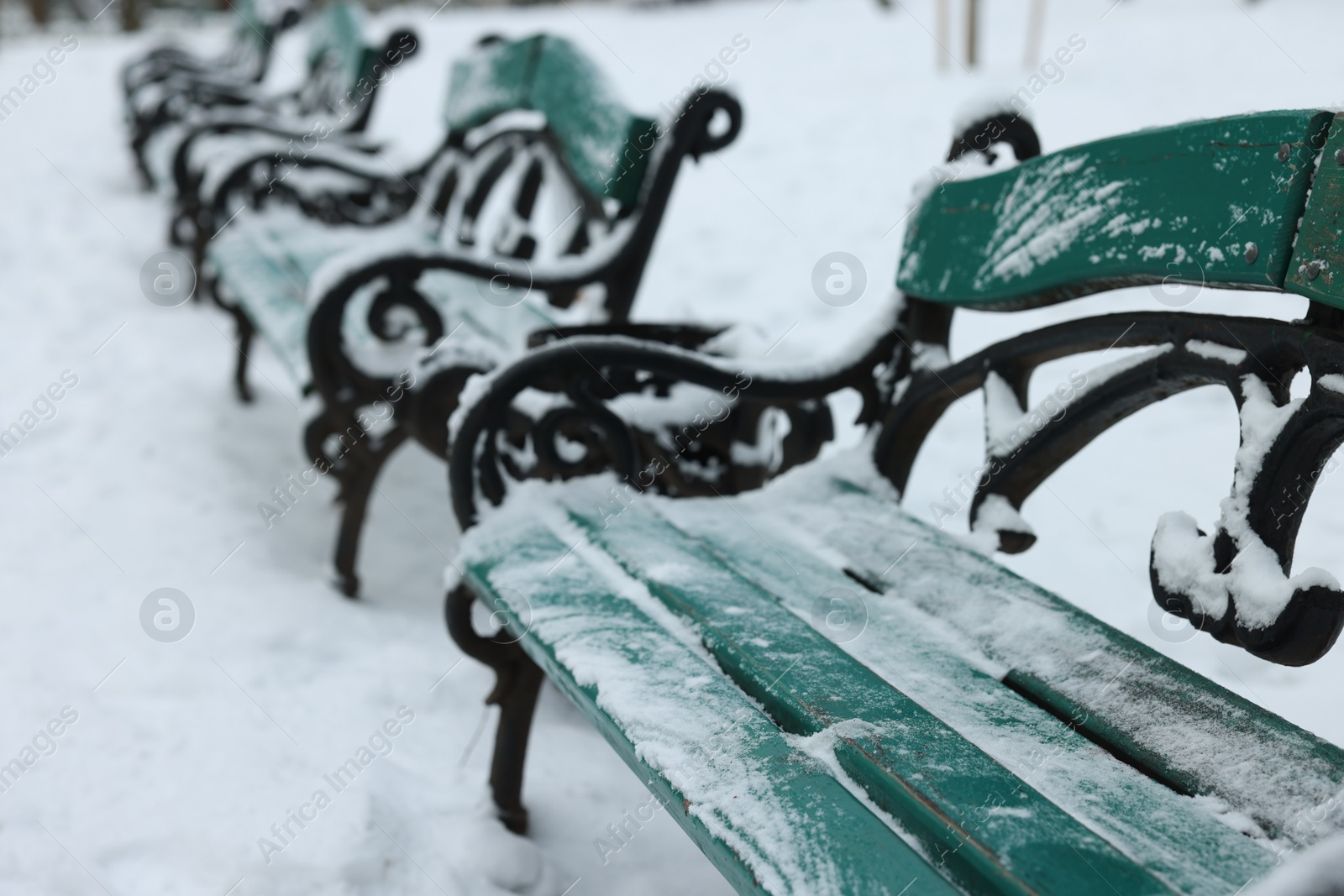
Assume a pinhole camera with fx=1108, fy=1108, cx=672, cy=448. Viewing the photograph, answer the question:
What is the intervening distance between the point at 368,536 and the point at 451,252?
92cm

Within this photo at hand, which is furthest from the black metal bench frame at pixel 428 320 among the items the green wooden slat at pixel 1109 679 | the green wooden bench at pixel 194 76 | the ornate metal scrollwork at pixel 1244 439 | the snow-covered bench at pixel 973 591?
the green wooden bench at pixel 194 76

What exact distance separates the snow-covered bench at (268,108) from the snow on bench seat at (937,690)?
101 inches

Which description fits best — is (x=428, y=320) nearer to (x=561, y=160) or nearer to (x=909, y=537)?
(x=561, y=160)

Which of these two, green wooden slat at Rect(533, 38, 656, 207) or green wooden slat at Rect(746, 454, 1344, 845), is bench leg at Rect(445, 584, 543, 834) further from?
green wooden slat at Rect(533, 38, 656, 207)

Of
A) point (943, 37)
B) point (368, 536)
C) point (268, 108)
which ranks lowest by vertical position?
point (368, 536)

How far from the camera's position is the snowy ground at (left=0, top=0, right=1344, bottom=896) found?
1707mm

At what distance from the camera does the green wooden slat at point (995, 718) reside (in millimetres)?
993

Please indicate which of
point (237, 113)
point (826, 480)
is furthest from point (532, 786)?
point (237, 113)

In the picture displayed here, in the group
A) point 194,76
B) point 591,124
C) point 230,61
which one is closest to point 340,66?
point 194,76

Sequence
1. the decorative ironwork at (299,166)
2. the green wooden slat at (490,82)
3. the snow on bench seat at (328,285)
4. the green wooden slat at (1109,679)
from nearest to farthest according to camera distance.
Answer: the green wooden slat at (1109,679) → the snow on bench seat at (328,285) → the green wooden slat at (490,82) → the decorative ironwork at (299,166)

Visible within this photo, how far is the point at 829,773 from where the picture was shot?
1.10 m

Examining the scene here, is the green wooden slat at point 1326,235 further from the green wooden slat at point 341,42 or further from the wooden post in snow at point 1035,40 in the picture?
the wooden post in snow at point 1035,40

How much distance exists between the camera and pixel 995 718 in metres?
1.21

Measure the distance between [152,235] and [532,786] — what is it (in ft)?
14.0
